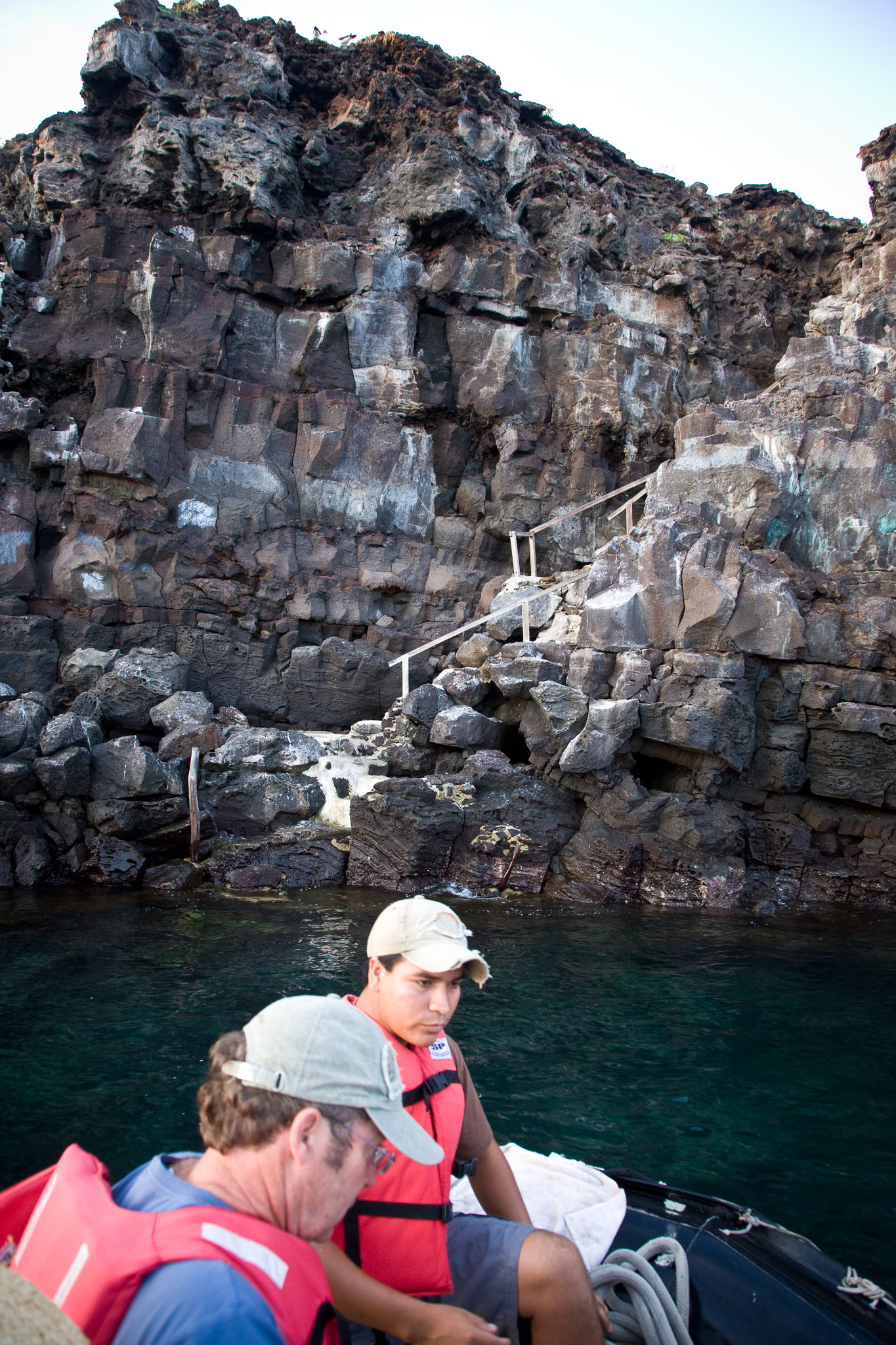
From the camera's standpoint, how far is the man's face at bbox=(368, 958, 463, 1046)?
8.88 feet

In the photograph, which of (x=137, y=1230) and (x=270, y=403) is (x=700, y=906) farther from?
(x=270, y=403)

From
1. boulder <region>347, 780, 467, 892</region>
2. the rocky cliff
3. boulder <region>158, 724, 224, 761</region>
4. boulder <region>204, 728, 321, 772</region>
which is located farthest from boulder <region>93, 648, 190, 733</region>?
boulder <region>347, 780, 467, 892</region>

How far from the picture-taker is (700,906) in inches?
484

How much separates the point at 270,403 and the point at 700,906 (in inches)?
552

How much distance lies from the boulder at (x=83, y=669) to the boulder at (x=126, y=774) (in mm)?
3200

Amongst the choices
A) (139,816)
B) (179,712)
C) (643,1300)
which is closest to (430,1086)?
(643,1300)

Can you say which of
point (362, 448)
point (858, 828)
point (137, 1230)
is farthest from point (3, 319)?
point (137, 1230)

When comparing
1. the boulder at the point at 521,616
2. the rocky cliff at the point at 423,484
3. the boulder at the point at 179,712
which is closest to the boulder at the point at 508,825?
the rocky cliff at the point at 423,484

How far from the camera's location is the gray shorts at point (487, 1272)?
2438 mm

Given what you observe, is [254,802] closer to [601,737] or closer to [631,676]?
[601,737]

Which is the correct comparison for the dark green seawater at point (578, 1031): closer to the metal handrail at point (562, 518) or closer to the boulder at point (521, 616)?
the boulder at point (521, 616)

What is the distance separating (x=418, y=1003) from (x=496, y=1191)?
2.58 feet

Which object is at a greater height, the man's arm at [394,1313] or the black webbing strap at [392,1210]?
the black webbing strap at [392,1210]

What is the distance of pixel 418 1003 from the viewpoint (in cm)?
271
